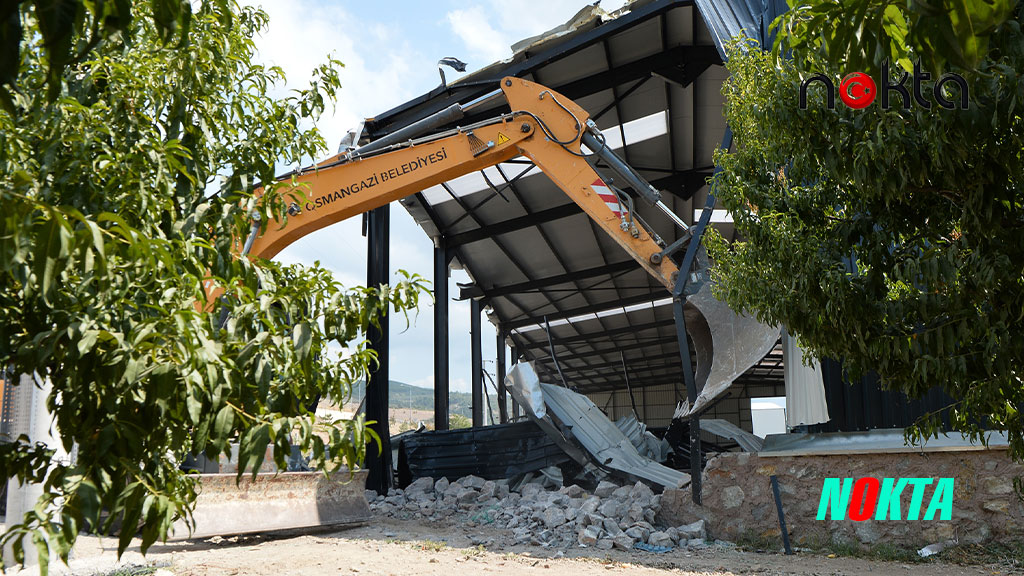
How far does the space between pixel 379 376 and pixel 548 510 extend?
4.85 m

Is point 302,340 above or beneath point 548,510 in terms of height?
above

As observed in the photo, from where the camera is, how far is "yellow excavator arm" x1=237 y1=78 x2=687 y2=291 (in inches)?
373

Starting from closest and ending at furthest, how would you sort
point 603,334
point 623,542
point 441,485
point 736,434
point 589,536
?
point 623,542
point 589,536
point 441,485
point 736,434
point 603,334

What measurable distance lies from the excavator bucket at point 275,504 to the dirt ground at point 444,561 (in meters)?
0.25

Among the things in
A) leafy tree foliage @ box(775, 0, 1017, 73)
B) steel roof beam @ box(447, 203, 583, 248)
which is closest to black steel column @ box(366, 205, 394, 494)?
steel roof beam @ box(447, 203, 583, 248)

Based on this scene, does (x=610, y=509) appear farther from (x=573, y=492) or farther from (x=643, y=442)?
(x=643, y=442)

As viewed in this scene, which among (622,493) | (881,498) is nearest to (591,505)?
(622,493)

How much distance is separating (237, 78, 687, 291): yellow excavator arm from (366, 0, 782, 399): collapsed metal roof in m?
2.00

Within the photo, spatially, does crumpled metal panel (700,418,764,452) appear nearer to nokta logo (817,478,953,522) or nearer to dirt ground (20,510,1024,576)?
nokta logo (817,478,953,522)

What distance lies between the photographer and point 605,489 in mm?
9922

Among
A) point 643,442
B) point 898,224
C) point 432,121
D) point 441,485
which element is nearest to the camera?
point 898,224

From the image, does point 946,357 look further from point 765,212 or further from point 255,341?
point 255,341

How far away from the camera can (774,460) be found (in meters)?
7.77

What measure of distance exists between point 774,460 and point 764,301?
4067 millimetres
